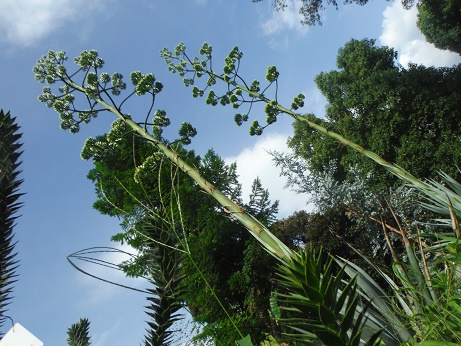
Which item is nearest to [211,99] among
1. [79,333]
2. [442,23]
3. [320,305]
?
[79,333]

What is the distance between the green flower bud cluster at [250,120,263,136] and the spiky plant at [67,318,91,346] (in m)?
3.46

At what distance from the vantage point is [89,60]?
435cm

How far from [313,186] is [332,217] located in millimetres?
1085

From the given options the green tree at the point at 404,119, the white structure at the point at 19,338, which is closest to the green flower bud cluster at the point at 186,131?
the white structure at the point at 19,338

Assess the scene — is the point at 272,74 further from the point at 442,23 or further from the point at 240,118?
the point at 442,23

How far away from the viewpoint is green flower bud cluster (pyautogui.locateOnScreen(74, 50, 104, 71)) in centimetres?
432

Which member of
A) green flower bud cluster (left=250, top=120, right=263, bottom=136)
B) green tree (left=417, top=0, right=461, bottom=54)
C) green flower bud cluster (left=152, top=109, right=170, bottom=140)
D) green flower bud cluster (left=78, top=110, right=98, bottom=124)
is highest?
green tree (left=417, top=0, right=461, bottom=54)

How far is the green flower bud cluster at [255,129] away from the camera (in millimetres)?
5738

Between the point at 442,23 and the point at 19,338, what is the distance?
78.2 ft

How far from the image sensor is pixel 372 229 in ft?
37.9

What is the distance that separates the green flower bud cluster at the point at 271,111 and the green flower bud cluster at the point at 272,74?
0.45m

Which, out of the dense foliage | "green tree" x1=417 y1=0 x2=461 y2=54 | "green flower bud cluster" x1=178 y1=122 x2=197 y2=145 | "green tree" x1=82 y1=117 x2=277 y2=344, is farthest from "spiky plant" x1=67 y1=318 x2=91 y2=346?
"green tree" x1=417 y1=0 x2=461 y2=54

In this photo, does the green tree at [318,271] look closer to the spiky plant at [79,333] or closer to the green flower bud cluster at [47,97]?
the green flower bud cluster at [47,97]

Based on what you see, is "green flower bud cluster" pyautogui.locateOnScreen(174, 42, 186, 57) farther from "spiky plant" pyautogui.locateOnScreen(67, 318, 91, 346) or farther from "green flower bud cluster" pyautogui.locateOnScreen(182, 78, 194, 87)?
"spiky plant" pyautogui.locateOnScreen(67, 318, 91, 346)
